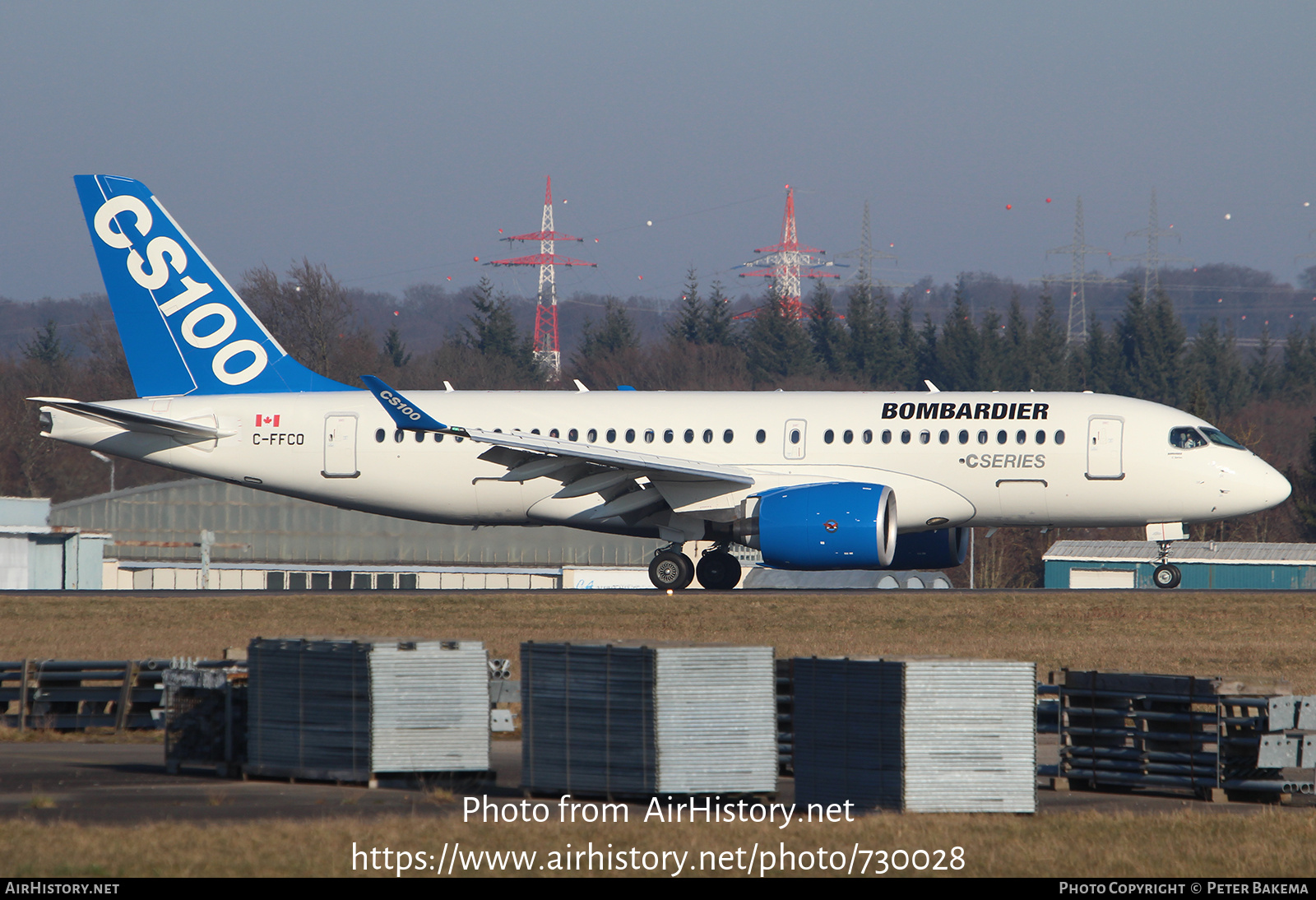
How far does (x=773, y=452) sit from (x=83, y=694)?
14.3m

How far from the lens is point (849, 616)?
25.5 metres

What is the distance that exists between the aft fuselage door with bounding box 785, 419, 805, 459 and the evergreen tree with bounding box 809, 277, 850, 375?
89696 millimetres

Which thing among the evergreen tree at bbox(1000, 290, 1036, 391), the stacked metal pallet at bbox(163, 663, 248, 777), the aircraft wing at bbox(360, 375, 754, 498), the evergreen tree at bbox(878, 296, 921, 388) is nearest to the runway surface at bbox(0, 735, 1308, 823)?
the stacked metal pallet at bbox(163, 663, 248, 777)

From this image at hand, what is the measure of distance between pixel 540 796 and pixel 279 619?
14582 mm

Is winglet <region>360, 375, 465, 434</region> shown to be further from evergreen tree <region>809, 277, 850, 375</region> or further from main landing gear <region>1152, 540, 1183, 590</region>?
evergreen tree <region>809, 277, 850, 375</region>

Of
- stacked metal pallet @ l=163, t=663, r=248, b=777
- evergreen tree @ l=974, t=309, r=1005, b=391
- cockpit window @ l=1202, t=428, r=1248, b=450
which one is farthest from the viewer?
evergreen tree @ l=974, t=309, r=1005, b=391

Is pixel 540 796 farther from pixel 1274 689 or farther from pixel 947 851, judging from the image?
pixel 1274 689

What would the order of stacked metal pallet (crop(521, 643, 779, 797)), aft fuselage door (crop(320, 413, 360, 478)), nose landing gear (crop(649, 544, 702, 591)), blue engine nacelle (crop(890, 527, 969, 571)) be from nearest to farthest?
stacked metal pallet (crop(521, 643, 779, 797)) → nose landing gear (crop(649, 544, 702, 591)) → aft fuselage door (crop(320, 413, 360, 478)) → blue engine nacelle (crop(890, 527, 969, 571))

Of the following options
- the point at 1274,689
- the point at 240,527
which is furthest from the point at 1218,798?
the point at 240,527

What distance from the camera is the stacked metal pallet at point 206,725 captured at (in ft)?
46.2

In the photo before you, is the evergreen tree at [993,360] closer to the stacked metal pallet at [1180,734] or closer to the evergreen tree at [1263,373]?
the evergreen tree at [1263,373]

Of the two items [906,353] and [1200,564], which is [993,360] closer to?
[906,353]

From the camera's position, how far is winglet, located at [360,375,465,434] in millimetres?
25953

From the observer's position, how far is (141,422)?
29.3 meters
